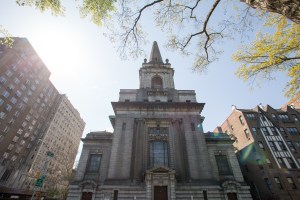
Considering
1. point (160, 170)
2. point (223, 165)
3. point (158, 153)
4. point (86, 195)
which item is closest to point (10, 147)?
point (86, 195)

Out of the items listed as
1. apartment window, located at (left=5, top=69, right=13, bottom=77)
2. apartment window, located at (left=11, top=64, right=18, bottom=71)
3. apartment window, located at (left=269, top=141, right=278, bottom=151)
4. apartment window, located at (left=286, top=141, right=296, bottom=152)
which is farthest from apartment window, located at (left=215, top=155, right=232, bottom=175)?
apartment window, located at (left=11, top=64, right=18, bottom=71)

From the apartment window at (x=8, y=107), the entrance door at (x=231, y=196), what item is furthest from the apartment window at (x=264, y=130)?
the apartment window at (x=8, y=107)

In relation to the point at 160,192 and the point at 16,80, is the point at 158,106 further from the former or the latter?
the point at 16,80

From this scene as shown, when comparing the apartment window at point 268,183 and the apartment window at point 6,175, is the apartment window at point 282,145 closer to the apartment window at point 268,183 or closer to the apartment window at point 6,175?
the apartment window at point 268,183

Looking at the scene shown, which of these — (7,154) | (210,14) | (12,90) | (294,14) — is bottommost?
(294,14)

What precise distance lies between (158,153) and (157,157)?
605mm

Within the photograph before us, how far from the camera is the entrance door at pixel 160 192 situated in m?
18.8

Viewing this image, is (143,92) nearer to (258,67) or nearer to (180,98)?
(180,98)

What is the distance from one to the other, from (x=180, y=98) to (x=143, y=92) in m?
6.84

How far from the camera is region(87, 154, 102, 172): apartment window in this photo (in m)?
22.0

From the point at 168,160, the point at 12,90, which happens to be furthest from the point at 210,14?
the point at 12,90

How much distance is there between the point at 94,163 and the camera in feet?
73.9

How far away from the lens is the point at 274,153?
103 feet

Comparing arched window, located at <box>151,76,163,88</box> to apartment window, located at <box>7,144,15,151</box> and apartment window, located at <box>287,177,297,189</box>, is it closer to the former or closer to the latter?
apartment window, located at <box>287,177,297,189</box>
